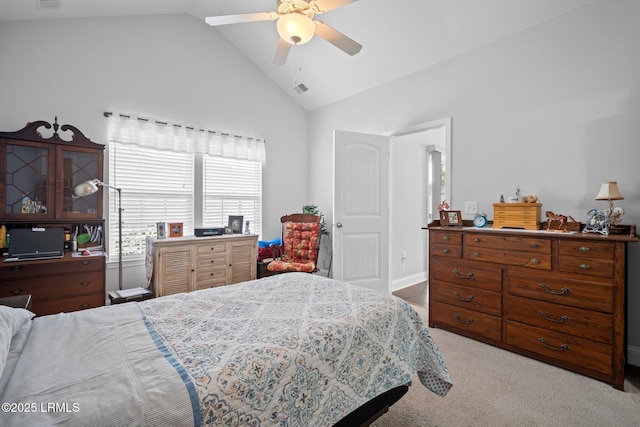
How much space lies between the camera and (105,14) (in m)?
3.21

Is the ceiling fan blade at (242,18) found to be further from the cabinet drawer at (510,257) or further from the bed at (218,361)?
the cabinet drawer at (510,257)

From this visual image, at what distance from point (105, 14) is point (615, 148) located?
197 inches

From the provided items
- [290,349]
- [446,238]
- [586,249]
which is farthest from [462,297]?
[290,349]

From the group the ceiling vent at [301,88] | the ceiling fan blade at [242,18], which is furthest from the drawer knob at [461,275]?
the ceiling vent at [301,88]

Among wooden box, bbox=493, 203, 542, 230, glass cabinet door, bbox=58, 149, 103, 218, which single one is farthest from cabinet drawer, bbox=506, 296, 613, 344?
glass cabinet door, bbox=58, 149, 103, 218

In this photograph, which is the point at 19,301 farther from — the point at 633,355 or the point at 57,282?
the point at 633,355

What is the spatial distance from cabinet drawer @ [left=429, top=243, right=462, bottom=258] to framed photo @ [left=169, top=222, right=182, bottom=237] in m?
2.96

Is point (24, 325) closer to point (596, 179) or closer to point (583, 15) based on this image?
point (596, 179)

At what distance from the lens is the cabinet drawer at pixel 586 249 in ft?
6.66

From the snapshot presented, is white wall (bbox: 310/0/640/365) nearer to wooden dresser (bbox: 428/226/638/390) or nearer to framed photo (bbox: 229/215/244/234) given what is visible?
wooden dresser (bbox: 428/226/638/390)

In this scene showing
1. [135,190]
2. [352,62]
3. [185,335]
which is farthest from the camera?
[352,62]

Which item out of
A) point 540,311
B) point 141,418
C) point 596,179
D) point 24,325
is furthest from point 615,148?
point 24,325

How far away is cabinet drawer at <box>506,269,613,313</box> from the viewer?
2.05 meters

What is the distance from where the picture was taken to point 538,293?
234cm
